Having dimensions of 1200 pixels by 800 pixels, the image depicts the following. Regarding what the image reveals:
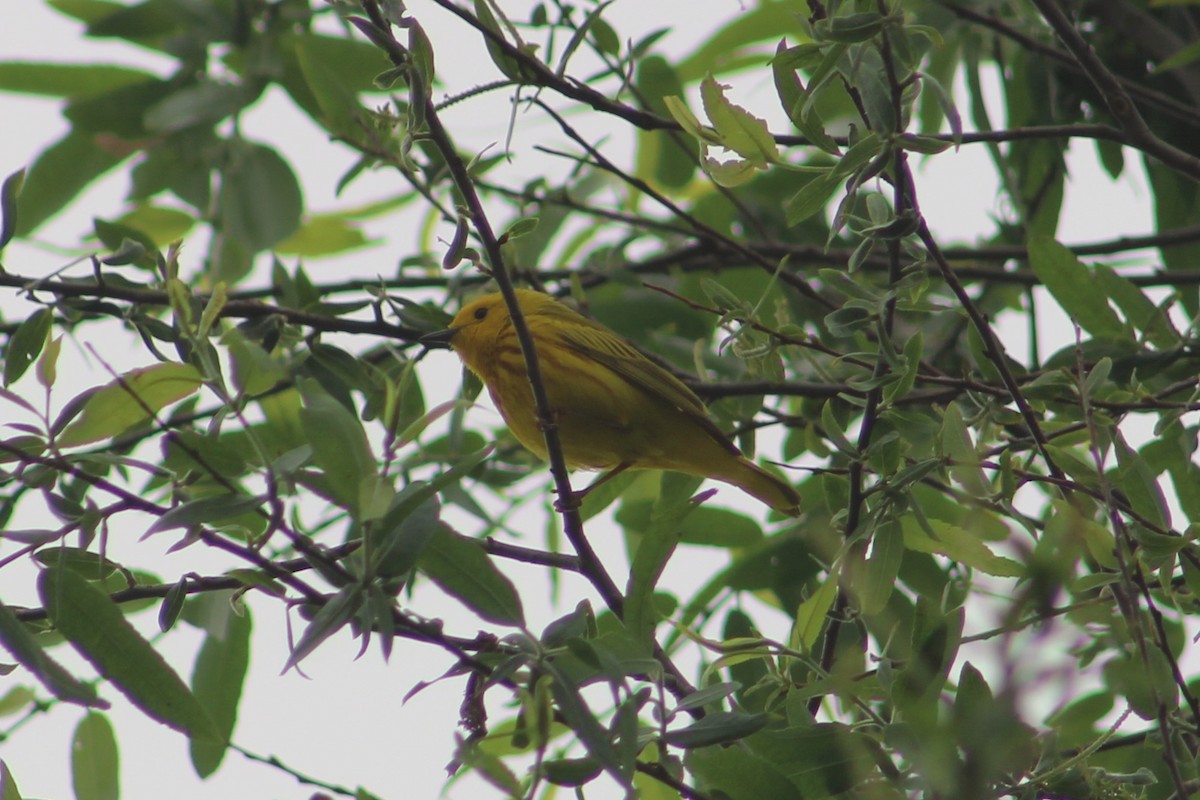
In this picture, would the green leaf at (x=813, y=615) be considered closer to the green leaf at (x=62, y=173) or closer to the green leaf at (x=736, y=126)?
the green leaf at (x=736, y=126)

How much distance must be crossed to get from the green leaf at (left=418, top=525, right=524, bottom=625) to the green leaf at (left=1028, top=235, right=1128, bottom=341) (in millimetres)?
1698

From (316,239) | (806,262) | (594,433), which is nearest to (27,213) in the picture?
(316,239)

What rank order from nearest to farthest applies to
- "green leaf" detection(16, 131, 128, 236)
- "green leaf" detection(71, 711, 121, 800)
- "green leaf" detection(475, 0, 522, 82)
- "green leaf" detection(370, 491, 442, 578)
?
"green leaf" detection(370, 491, 442, 578) < "green leaf" detection(71, 711, 121, 800) < "green leaf" detection(475, 0, 522, 82) < "green leaf" detection(16, 131, 128, 236)

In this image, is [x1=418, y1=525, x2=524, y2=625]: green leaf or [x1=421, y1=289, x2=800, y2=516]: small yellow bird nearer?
[x1=418, y1=525, x2=524, y2=625]: green leaf

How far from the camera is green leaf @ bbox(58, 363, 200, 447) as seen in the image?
207 cm

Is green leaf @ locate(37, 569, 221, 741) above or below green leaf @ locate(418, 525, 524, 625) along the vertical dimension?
below

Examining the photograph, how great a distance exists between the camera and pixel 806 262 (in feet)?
14.8

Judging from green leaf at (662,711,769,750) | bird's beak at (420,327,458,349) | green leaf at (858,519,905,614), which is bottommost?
green leaf at (662,711,769,750)

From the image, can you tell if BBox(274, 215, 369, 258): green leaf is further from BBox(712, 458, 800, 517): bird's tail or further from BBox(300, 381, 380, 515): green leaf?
BBox(300, 381, 380, 515): green leaf

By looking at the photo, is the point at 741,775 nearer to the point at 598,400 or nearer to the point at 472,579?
the point at 472,579

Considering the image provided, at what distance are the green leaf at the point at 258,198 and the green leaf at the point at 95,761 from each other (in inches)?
74.0

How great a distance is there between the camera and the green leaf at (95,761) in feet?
8.56

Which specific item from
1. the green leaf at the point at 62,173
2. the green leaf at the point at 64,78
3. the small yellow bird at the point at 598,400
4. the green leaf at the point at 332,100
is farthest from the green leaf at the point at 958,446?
the green leaf at the point at 64,78

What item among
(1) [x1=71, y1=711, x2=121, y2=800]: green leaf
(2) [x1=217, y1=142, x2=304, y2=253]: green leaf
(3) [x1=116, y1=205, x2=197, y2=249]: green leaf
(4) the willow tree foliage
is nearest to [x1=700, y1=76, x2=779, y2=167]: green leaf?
(4) the willow tree foliage
